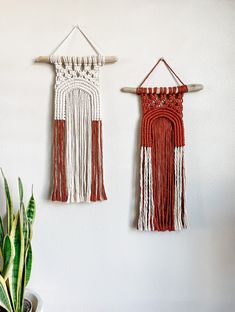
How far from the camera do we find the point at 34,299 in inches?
51.6

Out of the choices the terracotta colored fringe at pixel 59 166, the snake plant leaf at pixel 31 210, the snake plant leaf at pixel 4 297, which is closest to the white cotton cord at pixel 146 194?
the terracotta colored fringe at pixel 59 166

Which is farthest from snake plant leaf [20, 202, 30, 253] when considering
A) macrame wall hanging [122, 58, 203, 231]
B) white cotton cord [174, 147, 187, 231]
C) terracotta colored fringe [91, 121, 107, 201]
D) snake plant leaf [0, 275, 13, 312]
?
white cotton cord [174, 147, 187, 231]

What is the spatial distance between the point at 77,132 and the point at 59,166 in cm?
17

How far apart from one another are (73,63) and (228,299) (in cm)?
130

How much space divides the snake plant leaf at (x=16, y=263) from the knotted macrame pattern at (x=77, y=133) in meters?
0.20

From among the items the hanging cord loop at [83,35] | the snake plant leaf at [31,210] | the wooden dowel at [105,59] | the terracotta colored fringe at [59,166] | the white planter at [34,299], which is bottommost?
the white planter at [34,299]

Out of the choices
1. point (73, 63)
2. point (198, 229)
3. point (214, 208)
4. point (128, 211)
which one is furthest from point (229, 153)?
point (73, 63)

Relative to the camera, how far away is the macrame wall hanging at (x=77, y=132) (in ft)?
4.40

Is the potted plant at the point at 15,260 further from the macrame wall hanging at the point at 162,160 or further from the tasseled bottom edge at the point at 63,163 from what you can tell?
the macrame wall hanging at the point at 162,160

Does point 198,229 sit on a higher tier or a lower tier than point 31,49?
lower

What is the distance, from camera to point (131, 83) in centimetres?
138

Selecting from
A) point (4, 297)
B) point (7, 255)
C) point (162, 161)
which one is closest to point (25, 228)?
point (7, 255)

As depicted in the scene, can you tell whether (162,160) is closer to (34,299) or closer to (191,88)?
(191,88)

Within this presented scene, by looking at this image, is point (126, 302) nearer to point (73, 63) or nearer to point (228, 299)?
point (228, 299)
